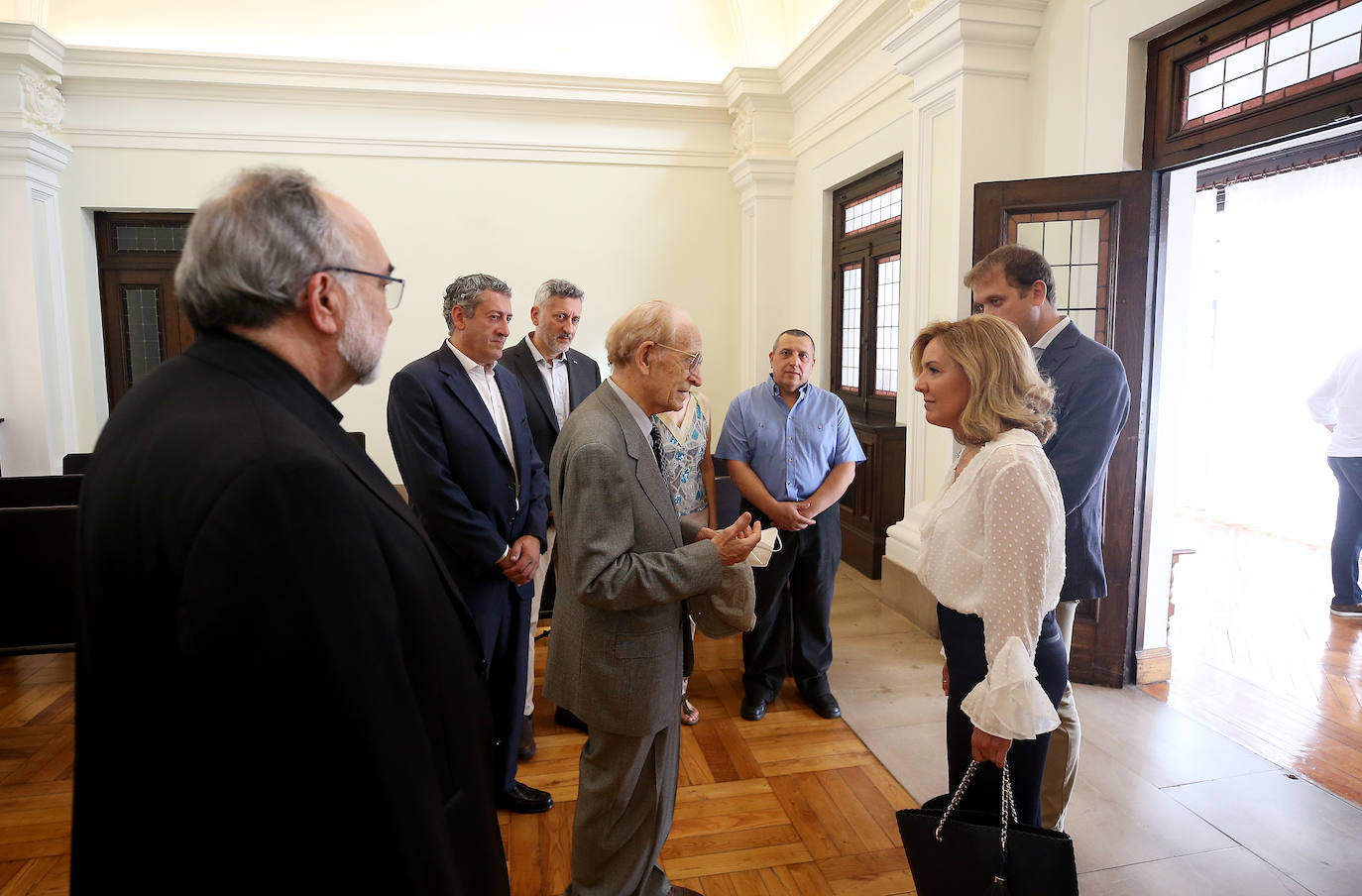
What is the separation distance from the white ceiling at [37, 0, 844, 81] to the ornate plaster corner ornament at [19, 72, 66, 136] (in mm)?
538

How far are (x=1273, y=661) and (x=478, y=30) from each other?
7.37 metres

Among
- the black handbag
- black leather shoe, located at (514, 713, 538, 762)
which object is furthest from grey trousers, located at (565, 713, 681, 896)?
black leather shoe, located at (514, 713, 538, 762)

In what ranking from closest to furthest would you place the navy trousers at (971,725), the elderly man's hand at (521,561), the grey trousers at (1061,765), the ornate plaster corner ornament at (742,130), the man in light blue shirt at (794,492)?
the navy trousers at (971,725)
the grey trousers at (1061,765)
the elderly man's hand at (521,561)
the man in light blue shirt at (794,492)
the ornate plaster corner ornament at (742,130)

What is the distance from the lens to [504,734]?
270 cm

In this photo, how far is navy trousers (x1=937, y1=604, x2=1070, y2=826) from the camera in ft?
6.11

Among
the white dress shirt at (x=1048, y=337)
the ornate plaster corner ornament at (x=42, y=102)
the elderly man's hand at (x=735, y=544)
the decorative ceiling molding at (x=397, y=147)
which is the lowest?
the elderly man's hand at (x=735, y=544)

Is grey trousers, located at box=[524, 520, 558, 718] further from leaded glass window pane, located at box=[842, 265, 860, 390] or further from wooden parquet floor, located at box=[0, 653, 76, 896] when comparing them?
leaded glass window pane, located at box=[842, 265, 860, 390]

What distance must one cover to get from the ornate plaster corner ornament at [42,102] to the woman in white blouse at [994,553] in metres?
7.15

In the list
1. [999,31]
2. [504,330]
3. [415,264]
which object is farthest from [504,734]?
[415,264]

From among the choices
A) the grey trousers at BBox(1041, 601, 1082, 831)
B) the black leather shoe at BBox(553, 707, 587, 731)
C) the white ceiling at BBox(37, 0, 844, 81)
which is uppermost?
the white ceiling at BBox(37, 0, 844, 81)

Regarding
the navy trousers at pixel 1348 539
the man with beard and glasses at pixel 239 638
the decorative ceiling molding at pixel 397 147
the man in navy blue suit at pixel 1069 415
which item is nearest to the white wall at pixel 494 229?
the decorative ceiling molding at pixel 397 147

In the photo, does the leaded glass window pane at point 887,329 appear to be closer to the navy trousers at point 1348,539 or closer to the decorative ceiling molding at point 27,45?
the navy trousers at point 1348,539

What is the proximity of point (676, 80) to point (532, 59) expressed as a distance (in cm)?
132

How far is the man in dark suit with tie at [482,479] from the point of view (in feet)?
8.42
